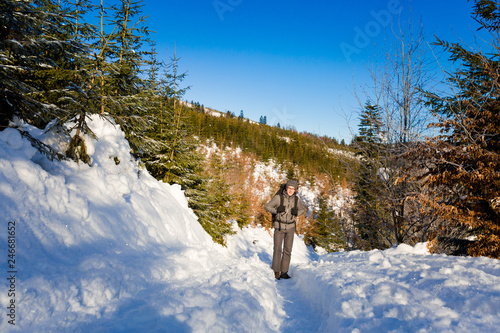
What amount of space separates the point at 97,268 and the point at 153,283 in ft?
2.79

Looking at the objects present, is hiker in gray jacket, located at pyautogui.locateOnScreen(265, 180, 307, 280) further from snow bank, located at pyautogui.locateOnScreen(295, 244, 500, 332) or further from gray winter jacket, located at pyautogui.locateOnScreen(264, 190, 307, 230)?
snow bank, located at pyautogui.locateOnScreen(295, 244, 500, 332)

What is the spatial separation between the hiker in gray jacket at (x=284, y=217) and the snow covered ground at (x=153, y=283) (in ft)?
1.13

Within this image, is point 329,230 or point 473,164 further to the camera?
point 329,230

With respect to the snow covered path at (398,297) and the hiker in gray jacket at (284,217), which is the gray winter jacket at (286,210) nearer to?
the hiker in gray jacket at (284,217)

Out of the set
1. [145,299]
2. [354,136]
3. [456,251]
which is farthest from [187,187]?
[456,251]

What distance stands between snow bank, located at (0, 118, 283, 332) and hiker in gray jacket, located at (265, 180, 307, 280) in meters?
0.57

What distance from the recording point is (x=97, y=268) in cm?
322

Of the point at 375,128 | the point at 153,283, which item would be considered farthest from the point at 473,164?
the point at 153,283

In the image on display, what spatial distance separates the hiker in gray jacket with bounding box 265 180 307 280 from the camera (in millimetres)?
5324

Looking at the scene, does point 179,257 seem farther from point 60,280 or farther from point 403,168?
point 403,168

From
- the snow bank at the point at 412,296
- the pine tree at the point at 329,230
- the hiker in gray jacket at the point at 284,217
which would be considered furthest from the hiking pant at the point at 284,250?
the pine tree at the point at 329,230

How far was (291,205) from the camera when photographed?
5395 millimetres

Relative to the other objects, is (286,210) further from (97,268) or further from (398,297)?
(97,268)

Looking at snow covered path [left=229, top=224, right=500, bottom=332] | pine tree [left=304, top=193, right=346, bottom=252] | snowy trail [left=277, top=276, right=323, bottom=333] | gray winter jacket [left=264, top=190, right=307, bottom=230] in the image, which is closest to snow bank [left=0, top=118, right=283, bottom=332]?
snowy trail [left=277, top=276, right=323, bottom=333]
